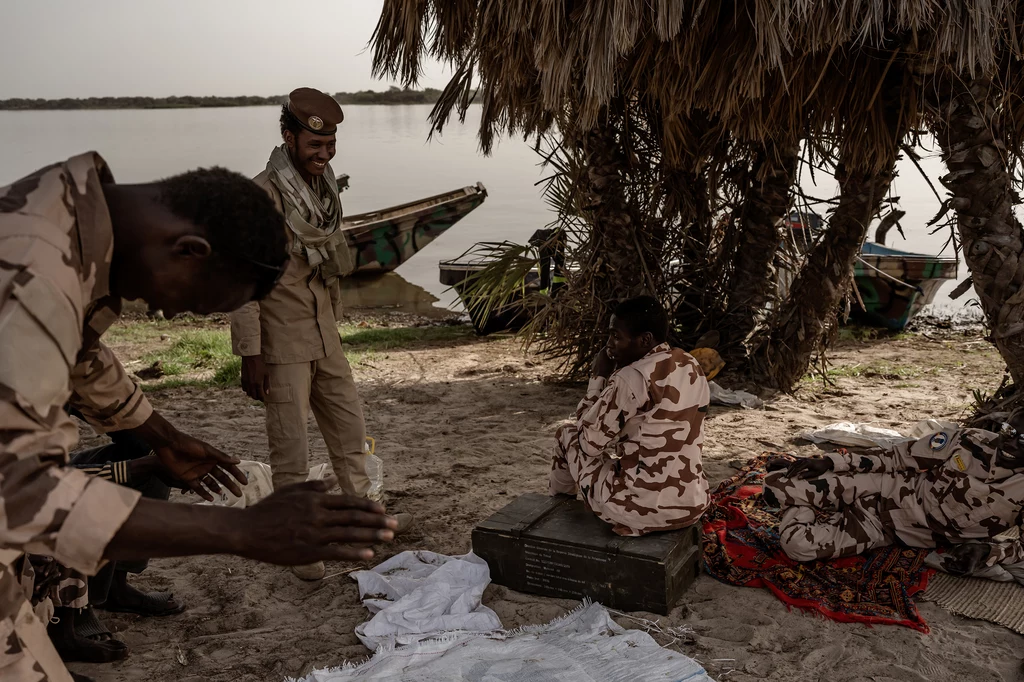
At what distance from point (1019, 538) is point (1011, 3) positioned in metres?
2.45

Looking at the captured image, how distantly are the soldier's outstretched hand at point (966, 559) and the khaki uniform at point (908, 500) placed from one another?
0.04 meters

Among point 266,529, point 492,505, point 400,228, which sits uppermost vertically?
point 400,228

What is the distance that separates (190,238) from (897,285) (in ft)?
28.6

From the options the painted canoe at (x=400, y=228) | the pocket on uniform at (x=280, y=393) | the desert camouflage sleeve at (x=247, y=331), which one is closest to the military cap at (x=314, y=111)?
the desert camouflage sleeve at (x=247, y=331)

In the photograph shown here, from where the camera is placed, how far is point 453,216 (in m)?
13.4

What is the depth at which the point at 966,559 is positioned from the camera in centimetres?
359

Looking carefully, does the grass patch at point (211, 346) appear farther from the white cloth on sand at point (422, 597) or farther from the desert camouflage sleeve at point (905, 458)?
the desert camouflage sleeve at point (905, 458)

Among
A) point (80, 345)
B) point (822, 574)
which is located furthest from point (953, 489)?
point (80, 345)

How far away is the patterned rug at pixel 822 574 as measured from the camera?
11.0 feet

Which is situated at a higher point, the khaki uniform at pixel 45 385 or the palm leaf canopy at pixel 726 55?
the palm leaf canopy at pixel 726 55

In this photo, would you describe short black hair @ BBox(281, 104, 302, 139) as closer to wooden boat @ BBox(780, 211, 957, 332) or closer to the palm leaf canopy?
the palm leaf canopy

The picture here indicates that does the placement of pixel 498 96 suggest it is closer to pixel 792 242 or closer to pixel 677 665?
pixel 792 242

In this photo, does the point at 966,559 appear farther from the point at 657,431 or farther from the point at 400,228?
the point at 400,228

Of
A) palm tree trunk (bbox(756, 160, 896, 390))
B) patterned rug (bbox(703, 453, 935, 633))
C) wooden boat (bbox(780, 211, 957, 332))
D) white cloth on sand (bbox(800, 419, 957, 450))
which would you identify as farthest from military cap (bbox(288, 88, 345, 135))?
wooden boat (bbox(780, 211, 957, 332))
